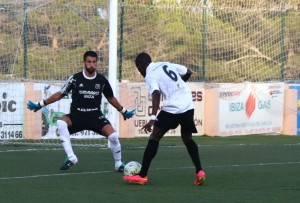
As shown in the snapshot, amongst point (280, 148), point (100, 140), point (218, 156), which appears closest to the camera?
point (218, 156)

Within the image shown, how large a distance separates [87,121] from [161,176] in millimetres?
1813

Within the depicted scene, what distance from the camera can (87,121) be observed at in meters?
16.2

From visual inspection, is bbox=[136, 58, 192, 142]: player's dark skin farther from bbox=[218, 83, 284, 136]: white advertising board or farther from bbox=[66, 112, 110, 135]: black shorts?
bbox=[218, 83, 284, 136]: white advertising board

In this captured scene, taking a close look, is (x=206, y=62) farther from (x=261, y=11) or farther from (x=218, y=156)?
(x=218, y=156)

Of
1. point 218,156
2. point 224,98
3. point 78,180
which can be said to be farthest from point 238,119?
point 78,180

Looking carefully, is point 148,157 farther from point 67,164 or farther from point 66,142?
point 66,142

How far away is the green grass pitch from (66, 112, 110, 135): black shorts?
734 millimetres

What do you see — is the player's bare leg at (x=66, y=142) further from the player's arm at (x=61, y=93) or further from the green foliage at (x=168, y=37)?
the green foliage at (x=168, y=37)

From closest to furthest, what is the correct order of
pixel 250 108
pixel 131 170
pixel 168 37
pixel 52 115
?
pixel 131 170
pixel 52 115
pixel 250 108
pixel 168 37

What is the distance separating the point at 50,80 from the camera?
25.8m

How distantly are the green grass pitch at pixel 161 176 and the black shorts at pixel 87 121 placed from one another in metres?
0.73

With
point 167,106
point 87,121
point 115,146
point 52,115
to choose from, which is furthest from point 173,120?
point 52,115

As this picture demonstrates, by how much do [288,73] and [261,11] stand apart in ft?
8.55

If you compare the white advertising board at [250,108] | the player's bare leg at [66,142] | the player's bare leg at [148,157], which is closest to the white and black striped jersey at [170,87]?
the player's bare leg at [148,157]
